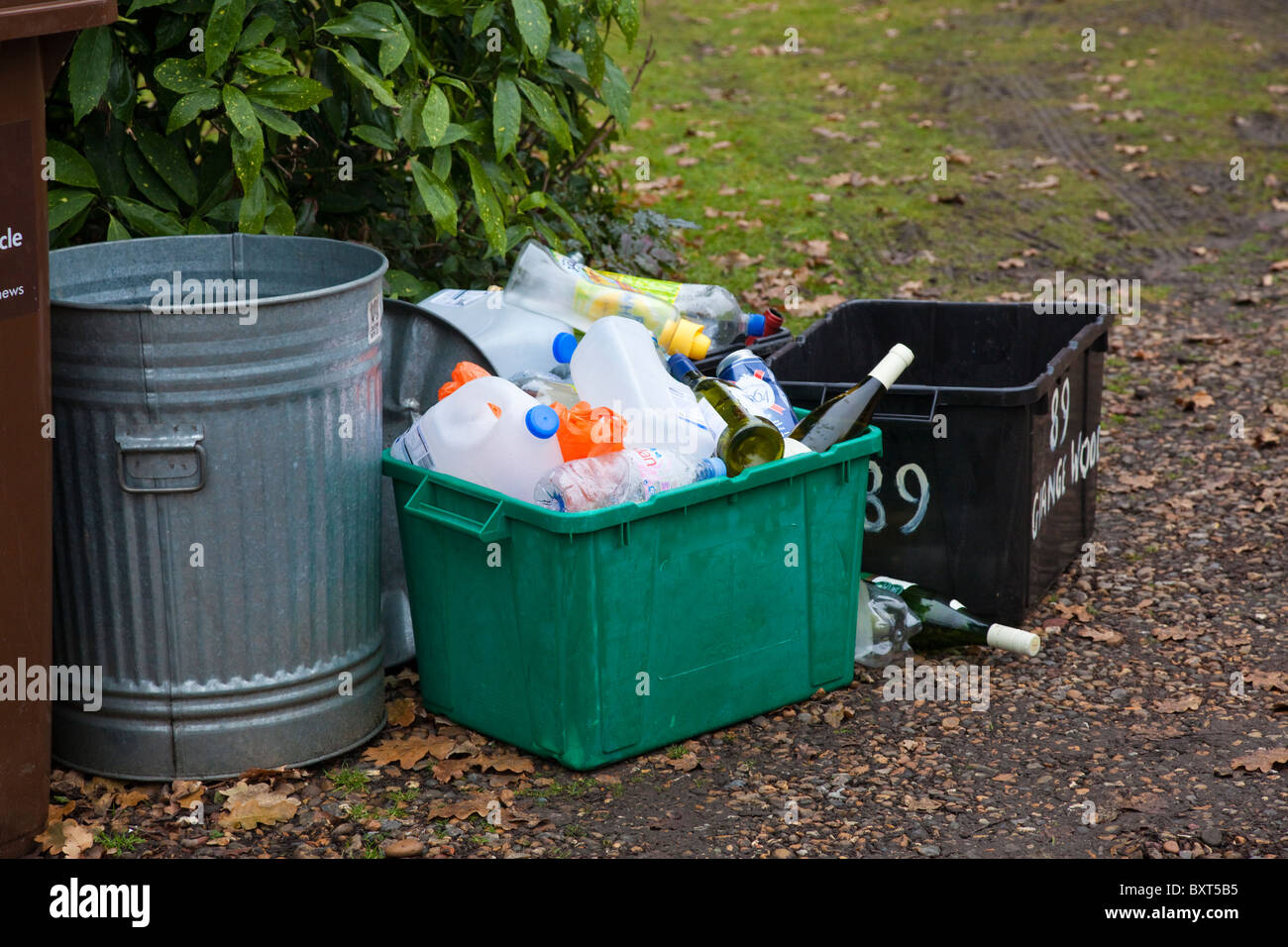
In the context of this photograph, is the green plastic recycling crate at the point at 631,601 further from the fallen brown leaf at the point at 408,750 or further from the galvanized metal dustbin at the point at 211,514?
the galvanized metal dustbin at the point at 211,514

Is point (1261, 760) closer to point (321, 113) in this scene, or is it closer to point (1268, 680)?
point (1268, 680)

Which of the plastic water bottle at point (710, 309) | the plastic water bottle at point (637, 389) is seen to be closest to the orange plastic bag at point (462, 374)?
the plastic water bottle at point (637, 389)

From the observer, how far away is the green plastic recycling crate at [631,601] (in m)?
3.11

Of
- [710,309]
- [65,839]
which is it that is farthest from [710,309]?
[65,839]

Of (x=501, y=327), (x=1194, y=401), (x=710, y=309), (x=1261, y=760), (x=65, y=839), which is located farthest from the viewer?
(x=1194, y=401)

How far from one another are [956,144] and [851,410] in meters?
6.61

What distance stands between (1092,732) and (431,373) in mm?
1844

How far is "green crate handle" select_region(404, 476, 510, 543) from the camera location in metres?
3.09

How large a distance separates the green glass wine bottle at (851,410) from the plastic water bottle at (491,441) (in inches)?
29.0

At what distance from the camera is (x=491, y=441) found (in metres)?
3.20

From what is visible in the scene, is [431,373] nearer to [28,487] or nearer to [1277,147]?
[28,487]
